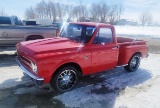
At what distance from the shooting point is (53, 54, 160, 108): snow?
4.67 meters

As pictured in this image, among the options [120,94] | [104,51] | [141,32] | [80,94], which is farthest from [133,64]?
[141,32]

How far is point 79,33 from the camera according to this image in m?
5.70

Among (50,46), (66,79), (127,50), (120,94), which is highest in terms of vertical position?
(50,46)

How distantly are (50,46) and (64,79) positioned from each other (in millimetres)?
1009

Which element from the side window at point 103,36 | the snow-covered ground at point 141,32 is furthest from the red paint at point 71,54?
the snow-covered ground at point 141,32

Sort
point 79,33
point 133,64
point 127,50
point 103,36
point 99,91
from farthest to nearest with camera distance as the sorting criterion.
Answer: point 133,64 → point 127,50 → point 103,36 → point 79,33 → point 99,91

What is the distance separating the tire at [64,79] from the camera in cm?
490

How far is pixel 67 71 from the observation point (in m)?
5.09

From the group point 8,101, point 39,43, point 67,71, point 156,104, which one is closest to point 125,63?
point 156,104

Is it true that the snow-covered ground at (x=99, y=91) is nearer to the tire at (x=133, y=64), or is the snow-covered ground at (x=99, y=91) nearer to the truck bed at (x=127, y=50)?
the tire at (x=133, y=64)

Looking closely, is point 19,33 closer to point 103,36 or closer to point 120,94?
point 103,36

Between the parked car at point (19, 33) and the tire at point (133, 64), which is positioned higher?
the parked car at point (19, 33)

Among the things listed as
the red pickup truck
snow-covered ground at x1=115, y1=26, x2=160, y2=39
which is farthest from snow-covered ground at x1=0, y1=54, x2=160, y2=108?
snow-covered ground at x1=115, y1=26, x2=160, y2=39

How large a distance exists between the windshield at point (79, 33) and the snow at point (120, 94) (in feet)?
4.99
